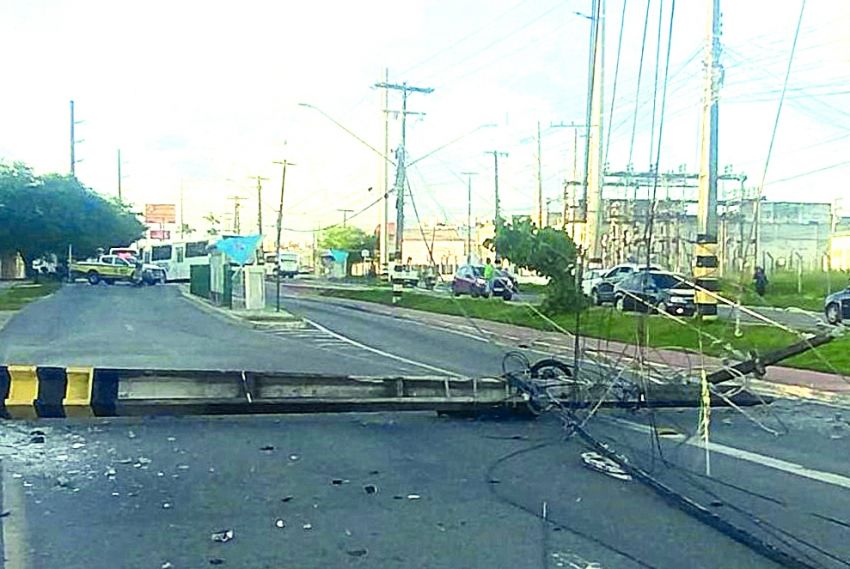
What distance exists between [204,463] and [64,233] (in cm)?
6409

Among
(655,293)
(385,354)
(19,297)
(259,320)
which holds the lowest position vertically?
(19,297)

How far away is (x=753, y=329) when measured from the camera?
68.2ft

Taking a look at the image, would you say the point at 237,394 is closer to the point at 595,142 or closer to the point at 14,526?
the point at 14,526

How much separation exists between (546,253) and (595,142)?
4900mm

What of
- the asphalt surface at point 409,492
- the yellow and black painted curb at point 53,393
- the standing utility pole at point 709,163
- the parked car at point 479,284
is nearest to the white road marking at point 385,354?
the asphalt surface at point 409,492

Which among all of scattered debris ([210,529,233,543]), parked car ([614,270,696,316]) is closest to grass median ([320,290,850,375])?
parked car ([614,270,696,316])

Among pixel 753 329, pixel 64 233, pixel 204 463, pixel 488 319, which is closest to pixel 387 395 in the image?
pixel 204 463

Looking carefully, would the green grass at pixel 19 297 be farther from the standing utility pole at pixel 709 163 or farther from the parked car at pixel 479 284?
the standing utility pole at pixel 709 163

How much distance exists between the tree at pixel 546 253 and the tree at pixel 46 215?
4221 centimetres

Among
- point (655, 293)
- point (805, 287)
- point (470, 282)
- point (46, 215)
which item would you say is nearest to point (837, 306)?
point (805, 287)

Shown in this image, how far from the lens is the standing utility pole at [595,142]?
15.3 m

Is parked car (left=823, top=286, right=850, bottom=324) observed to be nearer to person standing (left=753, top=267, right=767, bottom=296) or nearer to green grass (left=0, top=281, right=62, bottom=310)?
person standing (left=753, top=267, right=767, bottom=296)

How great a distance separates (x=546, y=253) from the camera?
108 feet

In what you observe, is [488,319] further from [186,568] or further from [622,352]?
[186,568]
